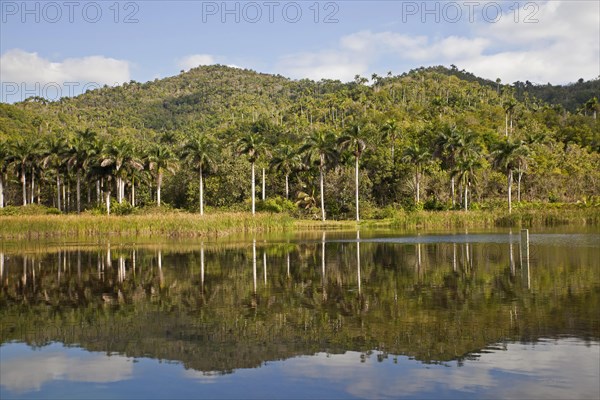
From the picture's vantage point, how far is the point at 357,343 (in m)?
15.2

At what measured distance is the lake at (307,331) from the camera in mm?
12133

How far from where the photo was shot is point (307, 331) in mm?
16656

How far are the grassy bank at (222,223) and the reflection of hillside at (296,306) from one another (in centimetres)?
2593

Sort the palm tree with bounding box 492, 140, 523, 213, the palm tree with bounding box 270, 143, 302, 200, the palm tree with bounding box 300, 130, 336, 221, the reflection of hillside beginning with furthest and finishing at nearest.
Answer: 1. the palm tree with bounding box 270, 143, 302, 200
2. the palm tree with bounding box 300, 130, 336, 221
3. the palm tree with bounding box 492, 140, 523, 213
4. the reflection of hillside

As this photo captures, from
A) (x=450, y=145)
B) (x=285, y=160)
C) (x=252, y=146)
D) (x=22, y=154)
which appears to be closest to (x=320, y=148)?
(x=285, y=160)

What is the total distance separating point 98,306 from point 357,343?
416 inches

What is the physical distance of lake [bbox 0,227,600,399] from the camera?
12133 mm

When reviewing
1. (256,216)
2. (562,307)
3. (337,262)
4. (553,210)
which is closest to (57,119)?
(256,216)

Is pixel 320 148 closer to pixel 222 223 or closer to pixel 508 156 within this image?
pixel 508 156

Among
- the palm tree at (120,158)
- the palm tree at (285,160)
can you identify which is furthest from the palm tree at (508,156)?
the palm tree at (120,158)

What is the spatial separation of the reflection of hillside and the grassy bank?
25929 millimetres

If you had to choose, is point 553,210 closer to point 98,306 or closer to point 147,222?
point 147,222

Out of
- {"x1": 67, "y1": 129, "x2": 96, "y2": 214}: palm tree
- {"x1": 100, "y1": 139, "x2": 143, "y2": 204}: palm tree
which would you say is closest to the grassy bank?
{"x1": 100, "y1": 139, "x2": 143, "y2": 204}: palm tree

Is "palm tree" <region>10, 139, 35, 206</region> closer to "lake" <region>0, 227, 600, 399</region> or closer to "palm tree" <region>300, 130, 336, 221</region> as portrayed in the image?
"palm tree" <region>300, 130, 336, 221</region>
